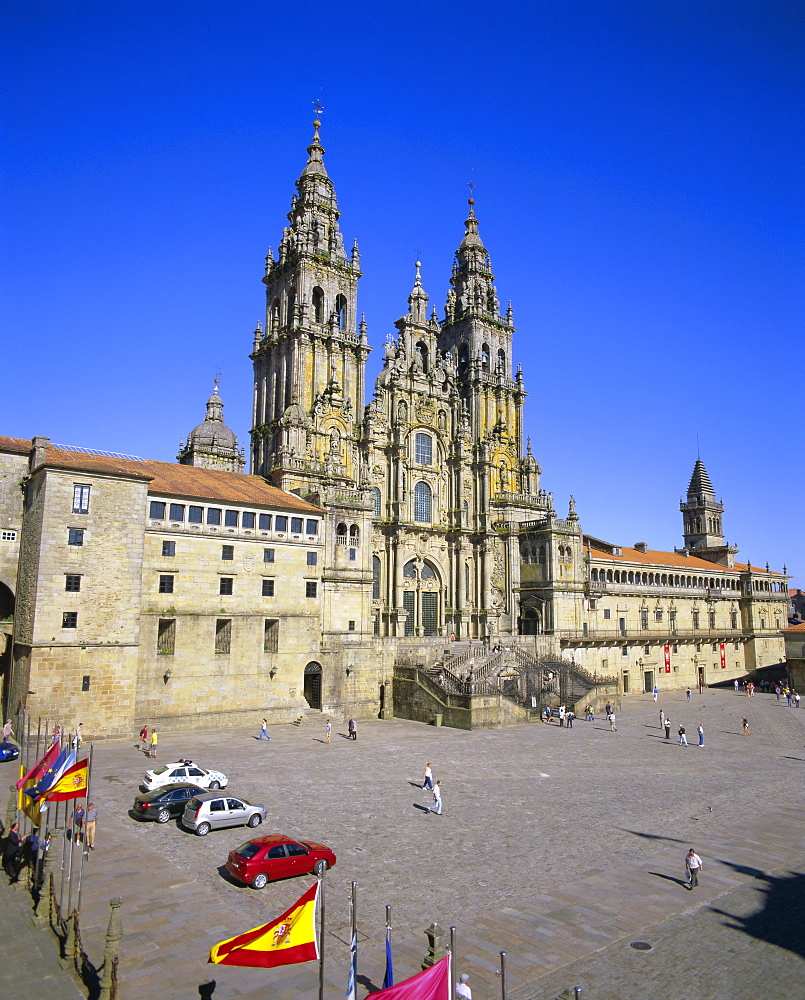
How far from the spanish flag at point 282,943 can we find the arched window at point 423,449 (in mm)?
57819

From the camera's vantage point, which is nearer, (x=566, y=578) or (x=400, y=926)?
(x=400, y=926)

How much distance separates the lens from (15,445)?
1614 inches

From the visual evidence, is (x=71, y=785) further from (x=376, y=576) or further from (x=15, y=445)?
(x=376, y=576)

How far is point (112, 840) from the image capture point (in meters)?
22.4

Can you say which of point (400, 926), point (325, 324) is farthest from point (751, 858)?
point (325, 324)

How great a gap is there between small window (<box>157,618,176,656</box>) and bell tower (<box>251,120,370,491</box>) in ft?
58.8

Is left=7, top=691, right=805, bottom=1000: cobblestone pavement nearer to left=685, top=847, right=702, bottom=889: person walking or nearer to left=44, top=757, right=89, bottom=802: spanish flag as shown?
left=685, top=847, right=702, bottom=889: person walking

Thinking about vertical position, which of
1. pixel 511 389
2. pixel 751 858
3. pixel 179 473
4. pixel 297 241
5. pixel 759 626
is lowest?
pixel 751 858

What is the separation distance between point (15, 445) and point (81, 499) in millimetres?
6265

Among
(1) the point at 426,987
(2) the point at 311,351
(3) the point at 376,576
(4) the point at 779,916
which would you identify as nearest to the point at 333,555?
(3) the point at 376,576

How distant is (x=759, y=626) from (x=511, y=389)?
4314cm

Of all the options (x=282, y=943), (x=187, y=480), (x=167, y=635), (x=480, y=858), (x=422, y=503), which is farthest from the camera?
(x=422, y=503)

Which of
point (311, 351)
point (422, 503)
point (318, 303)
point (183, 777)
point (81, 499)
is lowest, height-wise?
point (183, 777)

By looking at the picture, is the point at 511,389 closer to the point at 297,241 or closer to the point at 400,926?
the point at 297,241
